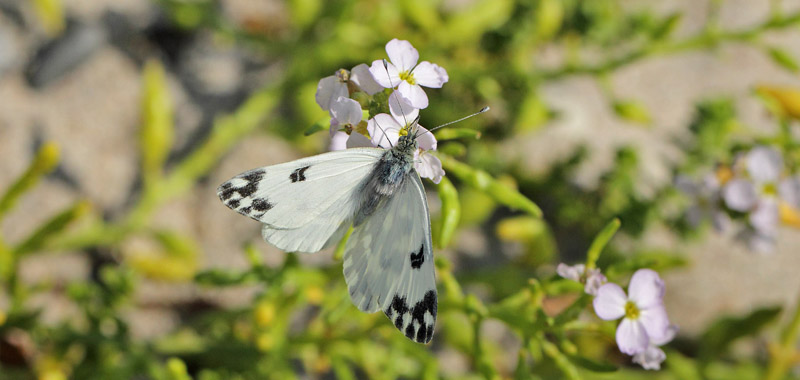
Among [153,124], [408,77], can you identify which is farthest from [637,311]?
[153,124]

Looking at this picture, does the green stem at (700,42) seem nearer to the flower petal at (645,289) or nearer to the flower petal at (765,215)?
the flower petal at (765,215)

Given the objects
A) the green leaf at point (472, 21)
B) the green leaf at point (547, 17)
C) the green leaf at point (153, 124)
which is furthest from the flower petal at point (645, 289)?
the green leaf at point (153, 124)

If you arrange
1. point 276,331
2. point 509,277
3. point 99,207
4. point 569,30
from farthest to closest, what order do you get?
point 569,30
point 99,207
point 509,277
point 276,331

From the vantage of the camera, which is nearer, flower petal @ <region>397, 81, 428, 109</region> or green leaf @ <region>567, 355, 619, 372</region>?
flower petal @ <region>397, 81, 428, 109</region>

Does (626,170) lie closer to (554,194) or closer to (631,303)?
(554,194)

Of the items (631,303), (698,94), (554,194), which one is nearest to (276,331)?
(631,303)

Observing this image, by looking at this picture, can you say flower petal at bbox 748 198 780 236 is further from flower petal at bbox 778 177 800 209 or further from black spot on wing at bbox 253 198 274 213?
black spot on wing at bbox 253 198 274 213

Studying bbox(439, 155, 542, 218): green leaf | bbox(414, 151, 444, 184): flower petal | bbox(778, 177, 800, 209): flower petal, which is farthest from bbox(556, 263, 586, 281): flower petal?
bbox(778, 177, 800, 209): flower petal
